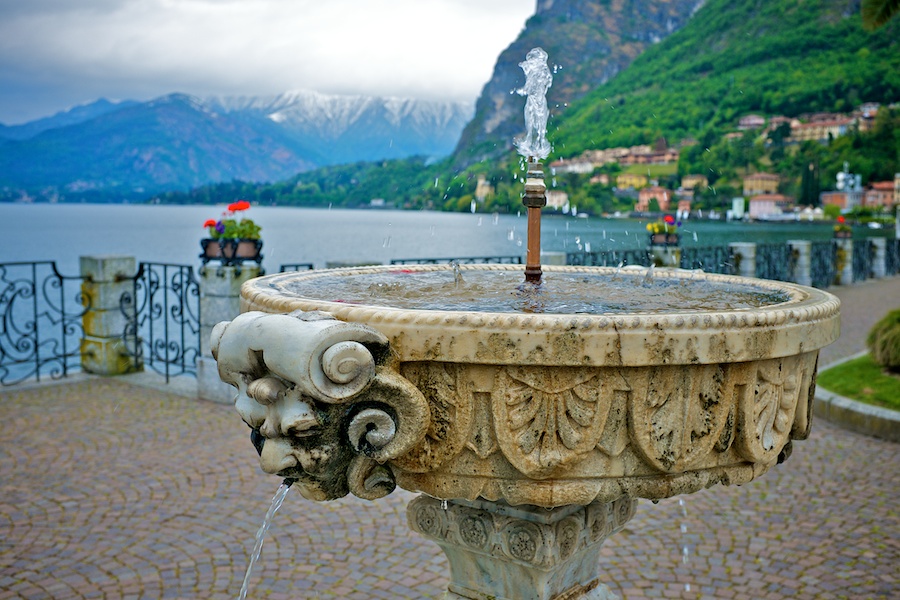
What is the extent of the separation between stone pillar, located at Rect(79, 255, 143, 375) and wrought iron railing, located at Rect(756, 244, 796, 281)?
13.5 m

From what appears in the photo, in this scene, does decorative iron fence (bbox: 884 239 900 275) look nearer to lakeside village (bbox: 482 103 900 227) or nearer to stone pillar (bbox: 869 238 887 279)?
stone pillar (bbox: 869 238 887 279)

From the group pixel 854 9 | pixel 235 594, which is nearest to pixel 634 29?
pixel 854 9

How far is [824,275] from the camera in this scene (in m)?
19.1

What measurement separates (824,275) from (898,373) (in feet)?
42.6

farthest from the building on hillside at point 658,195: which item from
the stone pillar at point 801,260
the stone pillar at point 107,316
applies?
the stone pillar at point 107,316

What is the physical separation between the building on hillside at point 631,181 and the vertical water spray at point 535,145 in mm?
21017

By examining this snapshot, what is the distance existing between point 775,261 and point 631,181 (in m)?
8.89

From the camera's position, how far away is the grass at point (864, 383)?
682 cm

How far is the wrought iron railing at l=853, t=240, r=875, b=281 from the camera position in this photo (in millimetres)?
20438

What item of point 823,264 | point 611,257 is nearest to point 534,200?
point 611,257

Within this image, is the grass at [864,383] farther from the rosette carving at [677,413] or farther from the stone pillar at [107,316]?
the stone pillar at [107,316]

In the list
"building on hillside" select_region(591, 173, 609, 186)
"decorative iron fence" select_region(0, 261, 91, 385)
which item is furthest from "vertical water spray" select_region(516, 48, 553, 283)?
"building on hillside" select_region(591, 173, 609, 186)

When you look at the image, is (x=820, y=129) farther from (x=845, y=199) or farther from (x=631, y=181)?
(x=631, y=181)

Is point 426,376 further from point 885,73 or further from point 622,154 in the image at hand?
point 885,73
